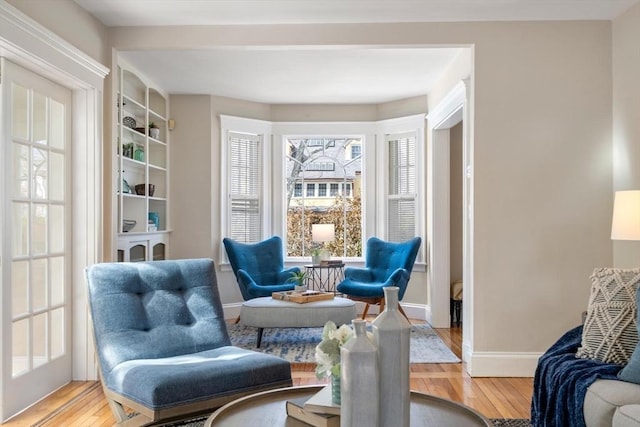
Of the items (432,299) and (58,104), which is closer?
(58,104)

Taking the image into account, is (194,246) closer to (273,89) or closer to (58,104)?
(273,89)

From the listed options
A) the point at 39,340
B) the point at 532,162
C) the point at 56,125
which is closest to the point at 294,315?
the point at 39,340

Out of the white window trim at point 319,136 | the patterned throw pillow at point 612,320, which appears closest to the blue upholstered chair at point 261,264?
the white window trim at point 319,136

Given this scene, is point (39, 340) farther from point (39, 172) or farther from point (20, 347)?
point (39, 172)

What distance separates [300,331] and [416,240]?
1.56 m

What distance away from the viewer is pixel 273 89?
6297 millimetres

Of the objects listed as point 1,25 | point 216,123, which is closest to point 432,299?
point 216,123

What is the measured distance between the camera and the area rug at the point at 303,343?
484 centimetres

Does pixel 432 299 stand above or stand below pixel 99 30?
below

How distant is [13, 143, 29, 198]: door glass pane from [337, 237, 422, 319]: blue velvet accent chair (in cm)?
348

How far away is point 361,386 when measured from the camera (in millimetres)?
1635

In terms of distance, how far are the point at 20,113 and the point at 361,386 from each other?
2.85 metres

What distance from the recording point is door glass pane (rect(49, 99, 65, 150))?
3801 mm

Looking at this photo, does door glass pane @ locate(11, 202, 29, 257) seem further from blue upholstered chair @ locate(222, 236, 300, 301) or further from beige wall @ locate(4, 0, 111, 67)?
blue upholstered chair @ locate(222, 236, 300, 301)
